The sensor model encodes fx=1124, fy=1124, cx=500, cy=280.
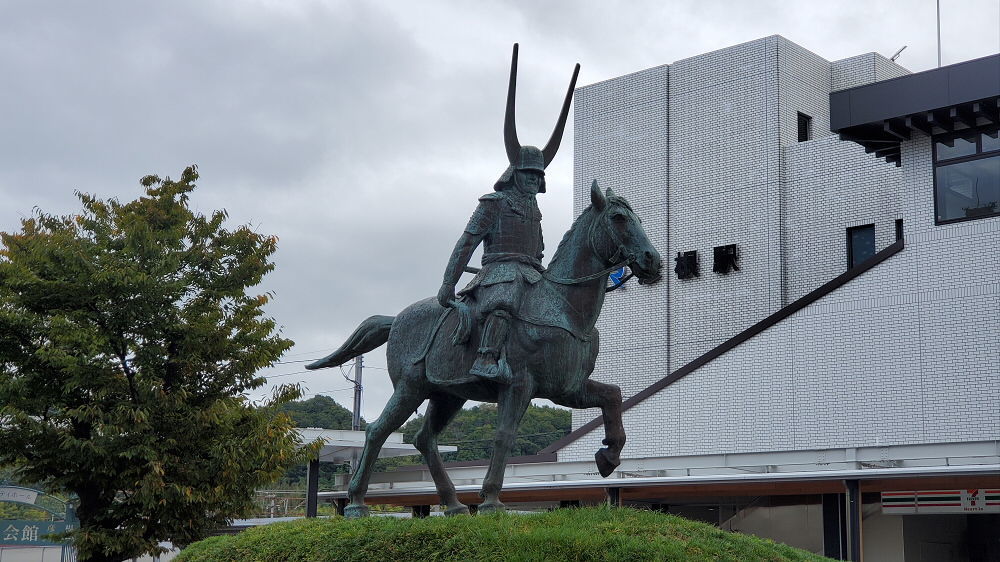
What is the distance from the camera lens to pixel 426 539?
28.7 ft

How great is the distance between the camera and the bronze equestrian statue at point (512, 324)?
30.7 ft

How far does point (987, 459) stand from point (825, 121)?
14.3 metres

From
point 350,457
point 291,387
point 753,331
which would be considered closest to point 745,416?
point 753,331

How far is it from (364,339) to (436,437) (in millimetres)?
1294

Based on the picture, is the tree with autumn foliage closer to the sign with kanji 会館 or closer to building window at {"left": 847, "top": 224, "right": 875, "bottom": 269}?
the sign with kanji 会館

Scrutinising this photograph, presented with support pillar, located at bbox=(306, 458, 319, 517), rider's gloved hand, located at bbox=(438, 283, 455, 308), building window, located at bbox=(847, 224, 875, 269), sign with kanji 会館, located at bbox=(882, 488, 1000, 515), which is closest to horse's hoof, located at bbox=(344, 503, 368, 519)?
rider's gloved hand, located at bbox=(438, 283, 455, 308)

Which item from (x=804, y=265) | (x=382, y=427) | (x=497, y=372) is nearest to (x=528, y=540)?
(x=497, y=372)

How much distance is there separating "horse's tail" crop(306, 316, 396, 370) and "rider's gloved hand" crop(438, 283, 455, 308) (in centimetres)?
109

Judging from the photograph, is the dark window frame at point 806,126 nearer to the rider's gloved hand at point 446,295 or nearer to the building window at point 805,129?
the building window at point 805,129

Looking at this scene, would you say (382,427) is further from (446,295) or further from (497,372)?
(497,372)

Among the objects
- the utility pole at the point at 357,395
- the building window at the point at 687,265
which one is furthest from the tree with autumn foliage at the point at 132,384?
the utility pole at the point at 357,395

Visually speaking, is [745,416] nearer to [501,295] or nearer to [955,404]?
[955,404]

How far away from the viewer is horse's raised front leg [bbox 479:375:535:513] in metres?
9.31

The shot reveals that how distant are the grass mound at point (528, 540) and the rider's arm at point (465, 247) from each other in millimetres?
1987
